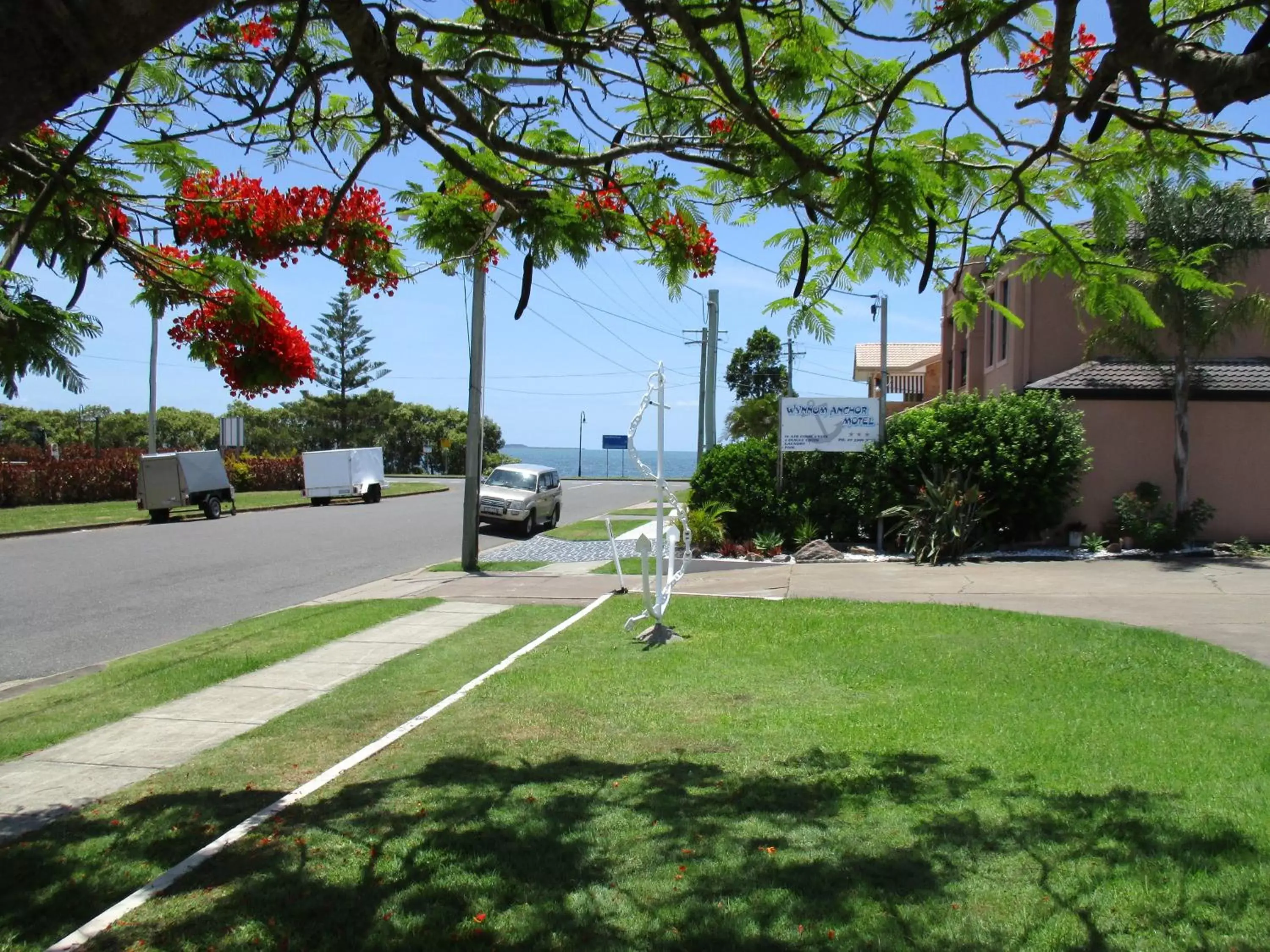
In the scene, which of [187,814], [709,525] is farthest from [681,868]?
[709,525]

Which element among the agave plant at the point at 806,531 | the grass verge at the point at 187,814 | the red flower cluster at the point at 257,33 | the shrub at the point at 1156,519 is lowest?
the grass verge at the point at 187,814

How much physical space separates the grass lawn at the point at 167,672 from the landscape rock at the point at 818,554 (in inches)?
293

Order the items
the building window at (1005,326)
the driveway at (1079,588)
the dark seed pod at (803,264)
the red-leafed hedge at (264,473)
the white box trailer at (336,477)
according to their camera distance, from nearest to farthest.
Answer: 1. the dark seed pod at (803,264)
2. the driveway at (1079,588)
3. the building window at (1005,326)
4. the white box trailer at (336,477)
5. the red-leafed hedge at (264,473)

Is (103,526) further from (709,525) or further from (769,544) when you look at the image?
(769,544)

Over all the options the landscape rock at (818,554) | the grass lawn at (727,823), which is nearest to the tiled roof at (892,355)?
the landscape rock at (818,554)

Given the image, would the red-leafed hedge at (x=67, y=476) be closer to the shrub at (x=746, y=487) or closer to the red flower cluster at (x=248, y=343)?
the shrub at (x=746, y=487)

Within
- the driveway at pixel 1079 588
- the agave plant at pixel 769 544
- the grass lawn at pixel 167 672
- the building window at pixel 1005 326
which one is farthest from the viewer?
the building window at pixel 1005 326

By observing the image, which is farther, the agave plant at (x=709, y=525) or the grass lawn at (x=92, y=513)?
the grass lawn at (x=92, y=513)

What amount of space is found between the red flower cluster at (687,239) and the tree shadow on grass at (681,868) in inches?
131

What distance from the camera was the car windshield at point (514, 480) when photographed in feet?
96.2

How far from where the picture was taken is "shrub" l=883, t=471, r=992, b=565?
18125 millimetres

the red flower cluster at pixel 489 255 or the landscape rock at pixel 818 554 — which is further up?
the red flower cluster at pixel 489 255

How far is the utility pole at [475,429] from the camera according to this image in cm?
1950

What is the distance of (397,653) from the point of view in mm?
10414
